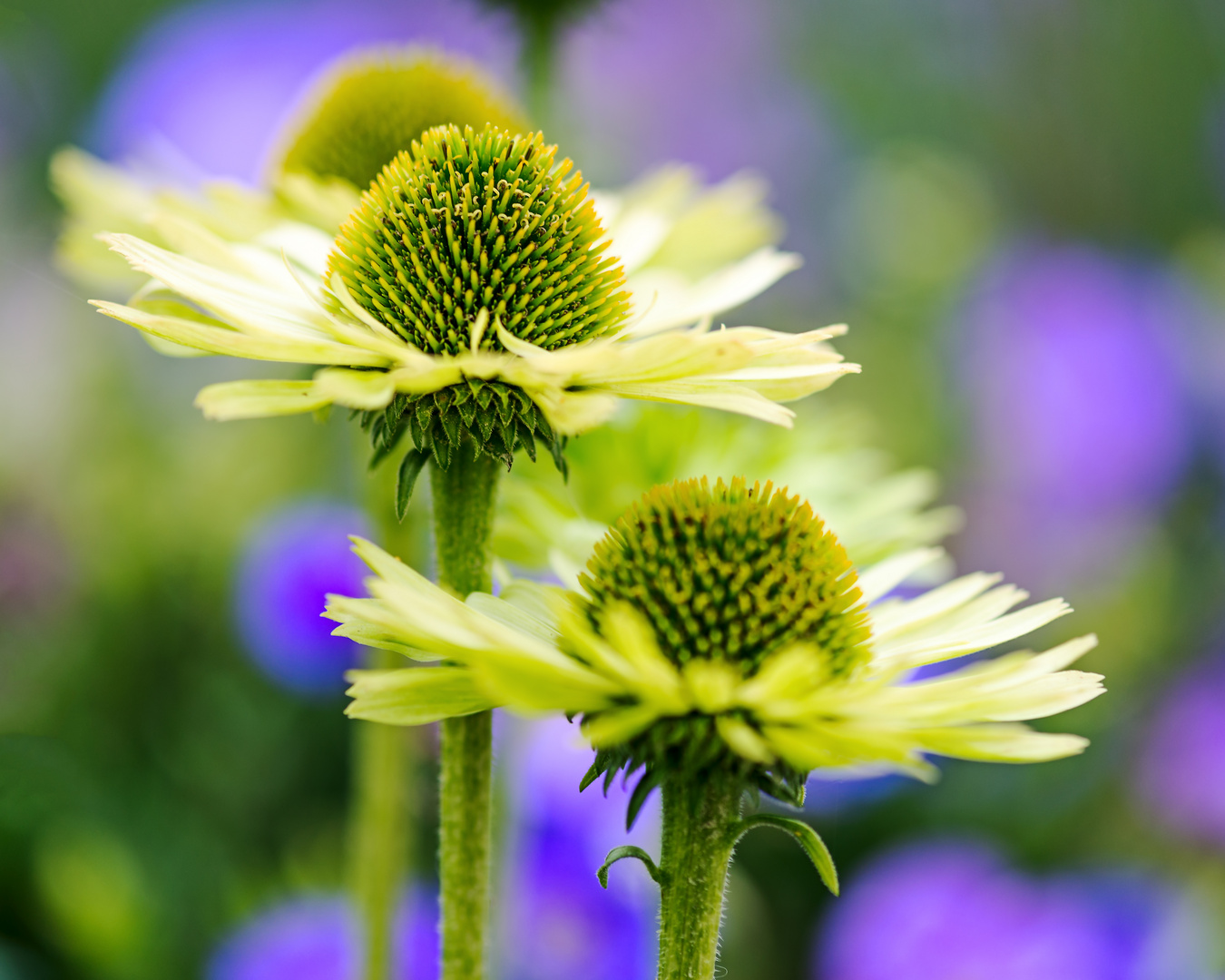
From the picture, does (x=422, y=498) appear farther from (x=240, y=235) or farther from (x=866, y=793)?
(x=866, y=793)

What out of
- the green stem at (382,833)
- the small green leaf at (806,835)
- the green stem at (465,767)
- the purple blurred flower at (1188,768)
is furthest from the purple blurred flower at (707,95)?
the small green leaf at (806,835)

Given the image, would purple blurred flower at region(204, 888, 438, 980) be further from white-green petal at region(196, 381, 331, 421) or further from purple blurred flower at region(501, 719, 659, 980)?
white-green petal at region(196, 381, 331, 421)

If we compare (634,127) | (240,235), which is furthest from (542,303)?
(634,127)

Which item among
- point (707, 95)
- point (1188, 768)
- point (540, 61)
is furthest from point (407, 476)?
point (707, 95)

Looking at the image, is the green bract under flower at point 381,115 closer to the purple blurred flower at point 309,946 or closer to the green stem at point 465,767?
the green stem at point 465,767

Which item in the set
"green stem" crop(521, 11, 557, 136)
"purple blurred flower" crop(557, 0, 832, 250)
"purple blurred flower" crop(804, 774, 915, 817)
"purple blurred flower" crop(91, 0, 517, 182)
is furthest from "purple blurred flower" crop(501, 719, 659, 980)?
"purple blurred flower" crop(557, 0, 832, 250)

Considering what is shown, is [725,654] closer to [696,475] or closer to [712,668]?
[712,668]
